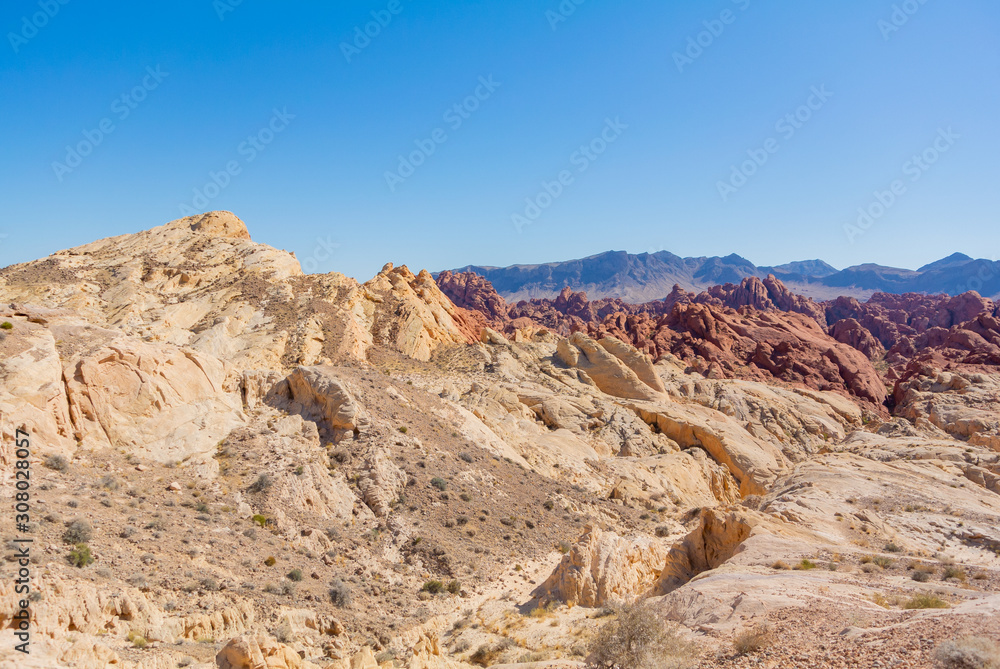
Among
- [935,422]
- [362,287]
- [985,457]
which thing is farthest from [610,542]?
[935,422]

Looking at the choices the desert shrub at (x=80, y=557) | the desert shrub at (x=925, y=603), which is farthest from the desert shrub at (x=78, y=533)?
the desert shrub at (x=925, y=603)

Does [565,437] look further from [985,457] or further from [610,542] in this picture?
[985,457]

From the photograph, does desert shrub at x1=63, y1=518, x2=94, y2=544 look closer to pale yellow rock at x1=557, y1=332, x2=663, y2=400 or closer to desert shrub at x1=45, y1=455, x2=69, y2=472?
desert shrub at x1=45, y1=455, x2=69, y2=472

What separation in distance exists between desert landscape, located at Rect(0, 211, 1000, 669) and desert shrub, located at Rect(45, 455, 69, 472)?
0.13 meters

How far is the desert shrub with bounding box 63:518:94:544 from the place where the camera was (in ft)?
50.5

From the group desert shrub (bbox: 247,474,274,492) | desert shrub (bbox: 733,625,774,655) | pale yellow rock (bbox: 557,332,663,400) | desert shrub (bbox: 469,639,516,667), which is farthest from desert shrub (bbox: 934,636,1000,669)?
pale yellow rock (bbox: 557,332,663,400)

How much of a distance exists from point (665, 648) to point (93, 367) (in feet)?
75.3

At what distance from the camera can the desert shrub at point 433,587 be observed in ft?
67.8

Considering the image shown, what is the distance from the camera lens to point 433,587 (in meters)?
20.7

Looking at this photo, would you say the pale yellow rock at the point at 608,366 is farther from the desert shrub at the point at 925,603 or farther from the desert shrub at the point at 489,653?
the desert shrub at the point at 925,603

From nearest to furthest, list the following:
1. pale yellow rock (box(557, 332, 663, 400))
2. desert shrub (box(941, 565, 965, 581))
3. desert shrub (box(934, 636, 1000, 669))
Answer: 1. desert shrub (box(934, 636, 1000, 669))
2. desert shrub (box(941, 565, 965, 581))
3. pale yellow rock (box(557, 332, 663, 400))

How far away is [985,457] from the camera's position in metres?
39.5

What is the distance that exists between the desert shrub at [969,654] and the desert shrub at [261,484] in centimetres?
2095

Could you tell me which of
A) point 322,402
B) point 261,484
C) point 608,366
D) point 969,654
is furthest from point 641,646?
point 608,366
